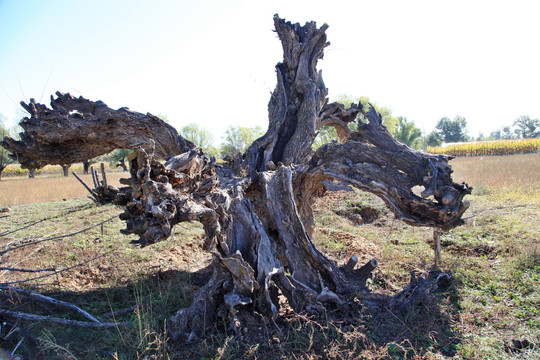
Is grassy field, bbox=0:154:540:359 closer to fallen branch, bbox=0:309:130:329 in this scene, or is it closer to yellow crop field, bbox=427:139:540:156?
fallen branch, bbox=0:309:130:329

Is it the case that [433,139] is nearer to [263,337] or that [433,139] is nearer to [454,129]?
[454,129]

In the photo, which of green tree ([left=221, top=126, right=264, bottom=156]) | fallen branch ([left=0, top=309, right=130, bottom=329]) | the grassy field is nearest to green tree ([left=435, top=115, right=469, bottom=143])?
green tree ([left=221, top=126, right=264, bottom=156])

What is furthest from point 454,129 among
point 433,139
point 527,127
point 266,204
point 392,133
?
point 266,204

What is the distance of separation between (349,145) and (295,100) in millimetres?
2141

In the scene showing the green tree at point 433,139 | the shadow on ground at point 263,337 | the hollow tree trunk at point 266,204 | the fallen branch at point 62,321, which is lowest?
the shadow on ground at point 263,337

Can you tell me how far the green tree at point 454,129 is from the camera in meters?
60.2

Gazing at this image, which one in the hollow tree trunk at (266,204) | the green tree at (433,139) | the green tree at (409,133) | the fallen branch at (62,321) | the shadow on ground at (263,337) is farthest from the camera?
the green tree at (433,139)

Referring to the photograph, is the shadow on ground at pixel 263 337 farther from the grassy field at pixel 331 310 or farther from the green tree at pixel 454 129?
the green tree at pixel 454 129

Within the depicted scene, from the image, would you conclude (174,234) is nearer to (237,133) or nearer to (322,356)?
(322,356)

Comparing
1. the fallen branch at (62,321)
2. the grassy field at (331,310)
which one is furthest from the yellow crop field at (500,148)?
the fallen branch at (62,321)

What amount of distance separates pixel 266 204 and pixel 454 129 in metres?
67.4

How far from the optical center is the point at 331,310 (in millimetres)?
3820

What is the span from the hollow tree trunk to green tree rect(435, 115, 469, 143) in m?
64.8

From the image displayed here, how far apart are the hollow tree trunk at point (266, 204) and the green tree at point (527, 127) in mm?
78140
